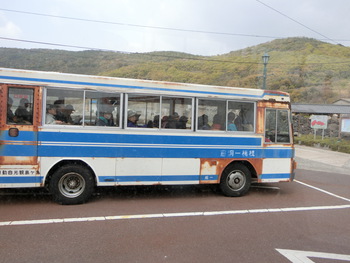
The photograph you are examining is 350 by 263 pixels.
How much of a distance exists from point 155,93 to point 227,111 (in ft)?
5.92

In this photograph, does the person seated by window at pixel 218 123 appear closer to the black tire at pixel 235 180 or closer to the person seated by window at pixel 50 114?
the black tire at pixel 235 180

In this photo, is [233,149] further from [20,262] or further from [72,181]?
[20,262]

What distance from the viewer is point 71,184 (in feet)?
20.6

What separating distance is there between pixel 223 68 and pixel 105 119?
215 feet

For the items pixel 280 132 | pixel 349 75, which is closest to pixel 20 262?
pixel 280 132

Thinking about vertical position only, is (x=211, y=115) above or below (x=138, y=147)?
above

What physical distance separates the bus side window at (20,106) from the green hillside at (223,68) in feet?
117

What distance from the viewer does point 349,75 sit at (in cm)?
5994

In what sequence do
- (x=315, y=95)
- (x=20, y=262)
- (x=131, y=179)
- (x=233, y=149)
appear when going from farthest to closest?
(x=315, y=95) < (x=233, y=149) < (x=131, y=179) < (x=20, y=262)

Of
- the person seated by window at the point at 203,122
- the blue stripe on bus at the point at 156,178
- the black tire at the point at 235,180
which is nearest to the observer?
the blue stripe on bus at the point at 156,178

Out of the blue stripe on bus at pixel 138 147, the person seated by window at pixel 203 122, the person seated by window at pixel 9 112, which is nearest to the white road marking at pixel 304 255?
the blue stripe on bus at pixel 138 147

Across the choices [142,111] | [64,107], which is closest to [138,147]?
[142,111]

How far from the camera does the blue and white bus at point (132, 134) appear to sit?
5934 mm

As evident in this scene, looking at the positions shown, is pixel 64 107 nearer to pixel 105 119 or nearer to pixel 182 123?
pixel 105 119
